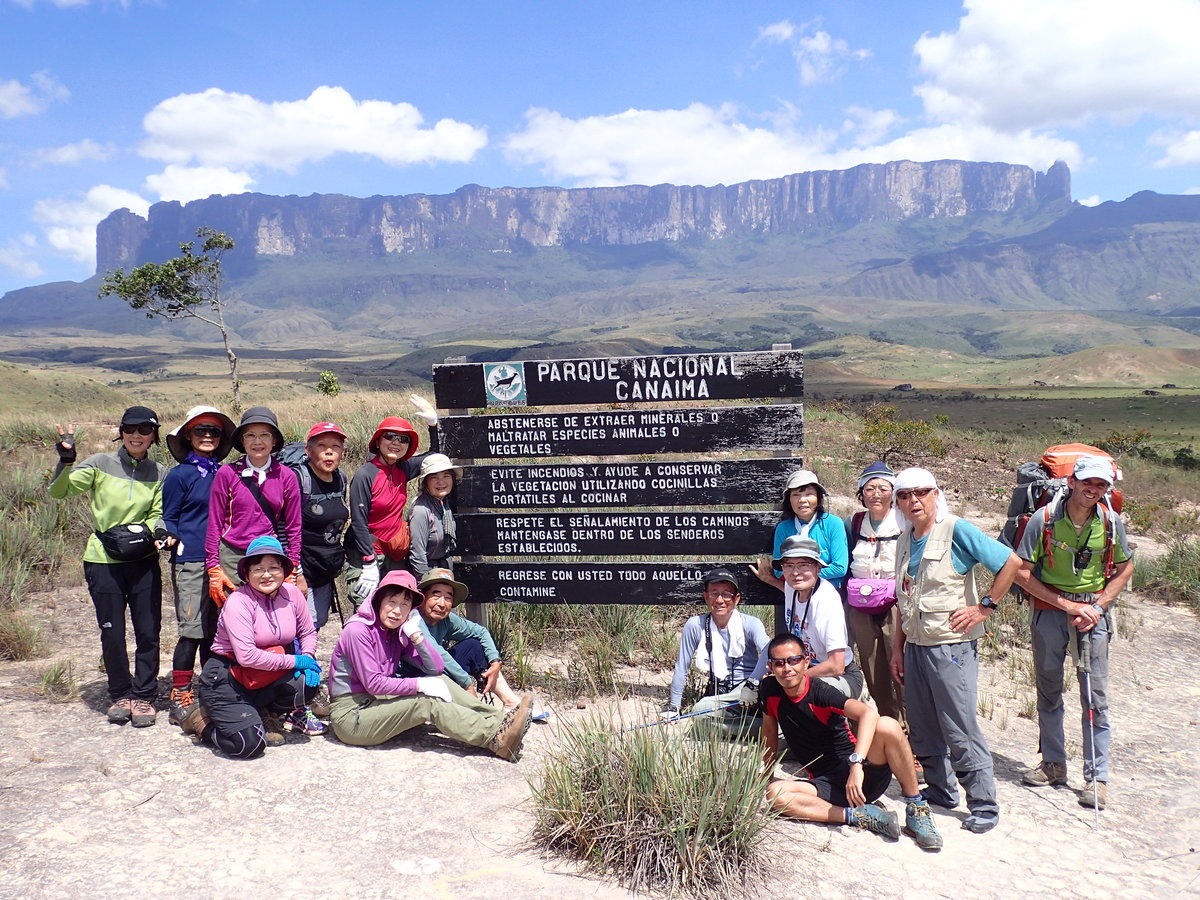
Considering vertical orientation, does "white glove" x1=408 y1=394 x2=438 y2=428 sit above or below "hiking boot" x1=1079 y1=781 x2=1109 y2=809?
above

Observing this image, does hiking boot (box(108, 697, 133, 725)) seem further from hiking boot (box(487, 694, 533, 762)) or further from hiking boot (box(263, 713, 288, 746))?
hiking boot (box(487, 694, 533, 762))

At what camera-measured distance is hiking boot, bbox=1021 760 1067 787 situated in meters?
4.98

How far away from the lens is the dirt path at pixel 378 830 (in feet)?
11.6

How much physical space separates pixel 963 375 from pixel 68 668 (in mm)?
102664

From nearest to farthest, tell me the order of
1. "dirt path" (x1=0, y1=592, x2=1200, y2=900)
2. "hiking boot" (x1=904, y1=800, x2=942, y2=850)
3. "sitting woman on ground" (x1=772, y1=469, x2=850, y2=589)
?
"dirt path" (x1=0, y1=592, x2=1200, y2=900)
"hiking boot" (x1=904, y1=800, x2=942, y2=850)
"sitting woman on ground" (x1=772, y1=469, x2=850, y2=589)

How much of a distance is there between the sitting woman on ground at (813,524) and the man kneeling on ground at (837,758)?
36.5 inches

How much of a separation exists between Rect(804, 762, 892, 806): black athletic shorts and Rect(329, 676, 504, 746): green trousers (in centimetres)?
175

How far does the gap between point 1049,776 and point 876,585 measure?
145 centimetres

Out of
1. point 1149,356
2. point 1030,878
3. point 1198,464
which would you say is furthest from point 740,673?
point 1149,356

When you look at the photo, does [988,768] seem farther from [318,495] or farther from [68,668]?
[68,668]

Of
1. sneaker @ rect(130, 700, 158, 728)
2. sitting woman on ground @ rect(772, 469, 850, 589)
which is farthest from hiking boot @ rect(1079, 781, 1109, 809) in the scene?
sneaker @ rect(130, 700, 158, 728)

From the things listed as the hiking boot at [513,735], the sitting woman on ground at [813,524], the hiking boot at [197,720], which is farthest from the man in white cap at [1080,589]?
the hiking boot at [197,720]

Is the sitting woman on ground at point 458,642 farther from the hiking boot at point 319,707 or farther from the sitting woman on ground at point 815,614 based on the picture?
the sitting woman on ground at point 815,614

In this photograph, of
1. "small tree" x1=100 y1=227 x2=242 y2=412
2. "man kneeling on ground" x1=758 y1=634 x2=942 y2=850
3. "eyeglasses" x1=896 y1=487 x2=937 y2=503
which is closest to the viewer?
"man kneeling on ground" x1=758 y1=634 x2=942 y2=850
